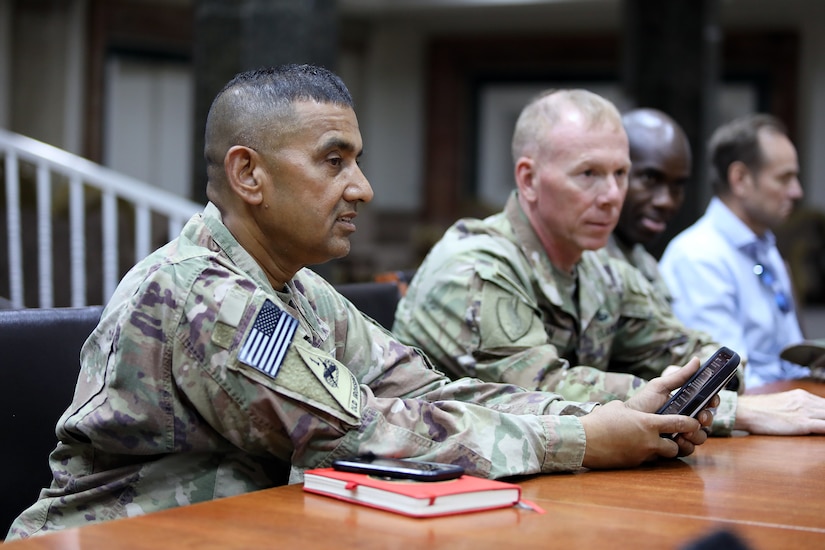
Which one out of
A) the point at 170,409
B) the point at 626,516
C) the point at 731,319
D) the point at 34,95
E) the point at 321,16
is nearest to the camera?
the point at 626,516

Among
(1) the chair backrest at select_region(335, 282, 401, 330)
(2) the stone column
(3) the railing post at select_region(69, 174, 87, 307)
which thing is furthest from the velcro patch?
(2) the stone column

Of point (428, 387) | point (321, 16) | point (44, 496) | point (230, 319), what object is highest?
point (321, 16)

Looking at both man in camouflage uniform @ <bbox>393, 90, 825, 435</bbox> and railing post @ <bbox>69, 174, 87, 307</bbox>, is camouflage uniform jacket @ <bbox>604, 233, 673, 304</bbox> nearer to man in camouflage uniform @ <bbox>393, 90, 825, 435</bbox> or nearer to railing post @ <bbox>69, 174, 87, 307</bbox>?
man in camouflage uniform @ <bbox>393, 90, 825, 435</bbox>

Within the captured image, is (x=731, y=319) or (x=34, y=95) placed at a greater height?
(x=34, y=95)

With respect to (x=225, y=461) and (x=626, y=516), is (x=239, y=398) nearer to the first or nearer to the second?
(x=225, y=461)

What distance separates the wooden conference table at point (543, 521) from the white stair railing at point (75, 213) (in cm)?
263

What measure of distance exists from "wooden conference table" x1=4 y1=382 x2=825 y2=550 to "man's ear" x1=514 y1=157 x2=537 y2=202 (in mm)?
874

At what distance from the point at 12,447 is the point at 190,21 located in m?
6.83

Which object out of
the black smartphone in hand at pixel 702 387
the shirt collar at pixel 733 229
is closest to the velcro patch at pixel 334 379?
the black smartphone in hand at pixel 702 387

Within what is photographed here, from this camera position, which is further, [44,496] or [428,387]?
[428,387]

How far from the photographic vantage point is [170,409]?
137 cm

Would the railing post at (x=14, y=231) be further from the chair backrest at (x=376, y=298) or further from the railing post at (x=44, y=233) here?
the chair backrest at (x=376, y=298)

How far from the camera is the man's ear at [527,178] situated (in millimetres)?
2293

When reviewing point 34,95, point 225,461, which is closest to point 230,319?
point 225,461
